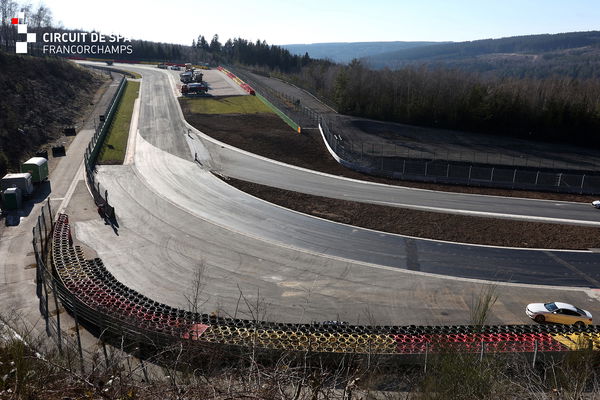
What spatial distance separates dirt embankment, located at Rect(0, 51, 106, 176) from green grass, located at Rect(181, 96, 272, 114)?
54.0ft

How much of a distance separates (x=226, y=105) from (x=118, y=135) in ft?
80.0

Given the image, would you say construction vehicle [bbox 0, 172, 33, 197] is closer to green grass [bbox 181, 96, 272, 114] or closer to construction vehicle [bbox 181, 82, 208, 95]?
green grass [bbox 181, 96, 272, 114]

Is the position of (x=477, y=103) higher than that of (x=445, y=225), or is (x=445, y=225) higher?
(x=477, y=103)

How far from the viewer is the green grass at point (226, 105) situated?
238 ft

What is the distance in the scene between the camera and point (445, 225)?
34.1 m

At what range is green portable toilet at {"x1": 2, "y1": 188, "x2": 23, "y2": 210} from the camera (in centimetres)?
3312

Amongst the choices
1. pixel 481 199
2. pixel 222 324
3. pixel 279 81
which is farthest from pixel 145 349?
pixel 279 81

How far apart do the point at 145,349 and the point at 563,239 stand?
28.7 metres

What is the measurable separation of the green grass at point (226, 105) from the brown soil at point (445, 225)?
1452 inches

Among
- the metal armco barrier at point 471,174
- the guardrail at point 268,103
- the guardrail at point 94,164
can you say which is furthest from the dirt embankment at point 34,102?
the metal armco barrier at point 471,174

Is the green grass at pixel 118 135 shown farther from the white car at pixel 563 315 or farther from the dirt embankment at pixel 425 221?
the white car at pixel 563 315

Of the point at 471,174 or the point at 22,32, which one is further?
the point at 22,32

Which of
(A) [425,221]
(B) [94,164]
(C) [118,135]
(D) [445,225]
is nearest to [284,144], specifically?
(C) [118,135]

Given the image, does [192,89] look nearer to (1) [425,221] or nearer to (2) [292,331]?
(1) [425,221]
